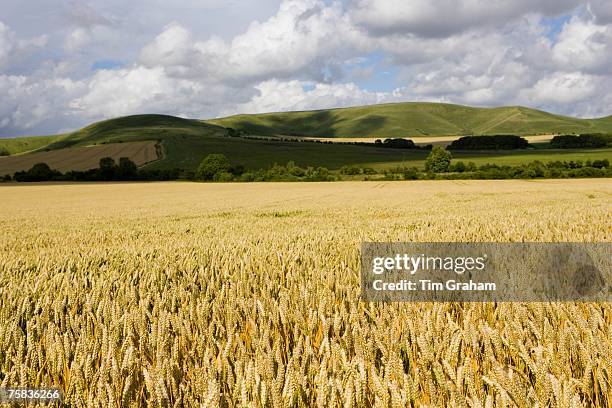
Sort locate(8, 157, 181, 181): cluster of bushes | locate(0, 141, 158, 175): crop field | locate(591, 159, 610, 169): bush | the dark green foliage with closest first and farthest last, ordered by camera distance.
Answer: locate(591, 159, 610, 169): bush → locate(8, 157, 181, 181): cluster of bushes → locate(0, 141, 158, 175): crop field → the dark green foliage

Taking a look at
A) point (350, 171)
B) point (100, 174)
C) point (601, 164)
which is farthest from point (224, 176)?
point (601, 164)

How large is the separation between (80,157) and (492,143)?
110m

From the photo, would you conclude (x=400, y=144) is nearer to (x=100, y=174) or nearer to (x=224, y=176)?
(x=224, y=176)

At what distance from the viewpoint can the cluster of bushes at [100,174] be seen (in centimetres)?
8144

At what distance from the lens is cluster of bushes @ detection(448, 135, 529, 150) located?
132250 millimetres

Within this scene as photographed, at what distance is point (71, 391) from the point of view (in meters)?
1.85

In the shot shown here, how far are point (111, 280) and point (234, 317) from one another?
177cm

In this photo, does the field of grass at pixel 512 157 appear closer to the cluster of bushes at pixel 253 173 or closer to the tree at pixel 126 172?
the cluster of bushes at pixel 253 173

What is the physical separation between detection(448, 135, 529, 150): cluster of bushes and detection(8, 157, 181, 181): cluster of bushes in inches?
3390

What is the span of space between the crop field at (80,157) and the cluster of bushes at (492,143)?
84993 mm

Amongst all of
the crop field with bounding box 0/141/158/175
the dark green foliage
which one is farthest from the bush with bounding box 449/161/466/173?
the crop field with bounding box 0/141/158/175

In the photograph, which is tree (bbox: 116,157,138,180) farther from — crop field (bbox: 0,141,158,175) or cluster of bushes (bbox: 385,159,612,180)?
cluster of bushes (bbox: 385,159,612,180)

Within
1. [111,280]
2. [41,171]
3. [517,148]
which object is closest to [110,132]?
[41,171]

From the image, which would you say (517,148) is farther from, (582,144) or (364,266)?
(364,266)
